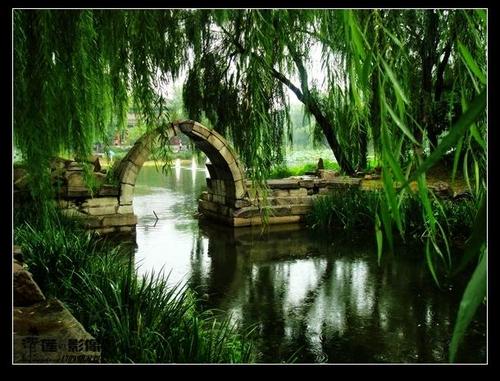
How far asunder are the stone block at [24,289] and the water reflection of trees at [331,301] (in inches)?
69.5

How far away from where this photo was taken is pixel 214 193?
34.6 ft

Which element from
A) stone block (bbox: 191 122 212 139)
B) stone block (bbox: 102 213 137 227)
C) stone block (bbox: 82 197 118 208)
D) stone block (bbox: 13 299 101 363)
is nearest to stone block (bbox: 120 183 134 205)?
stone block (bbox: 82 197 118 208)

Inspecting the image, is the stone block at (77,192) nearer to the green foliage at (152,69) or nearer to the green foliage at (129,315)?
the green foliage at (129,315)

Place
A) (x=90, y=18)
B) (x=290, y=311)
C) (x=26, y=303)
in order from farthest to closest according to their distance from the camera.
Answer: (x=290, y=311) → (x=26, y=303) → (x=90, y=18)

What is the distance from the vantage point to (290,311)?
4.80m

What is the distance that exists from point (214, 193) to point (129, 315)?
23.7ft

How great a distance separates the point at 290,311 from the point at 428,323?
1234 mm

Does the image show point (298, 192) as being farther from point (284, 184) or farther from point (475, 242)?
point (475, 242)

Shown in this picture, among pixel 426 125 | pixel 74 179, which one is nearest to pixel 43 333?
pixel 426 125

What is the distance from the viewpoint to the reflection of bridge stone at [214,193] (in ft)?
28.7

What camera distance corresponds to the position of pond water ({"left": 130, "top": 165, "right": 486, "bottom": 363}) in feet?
12.9

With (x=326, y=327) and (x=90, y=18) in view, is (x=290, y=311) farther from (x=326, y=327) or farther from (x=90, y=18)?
(x=90, y=18)

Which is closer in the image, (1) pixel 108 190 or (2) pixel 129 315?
(2) pixel 129 315
